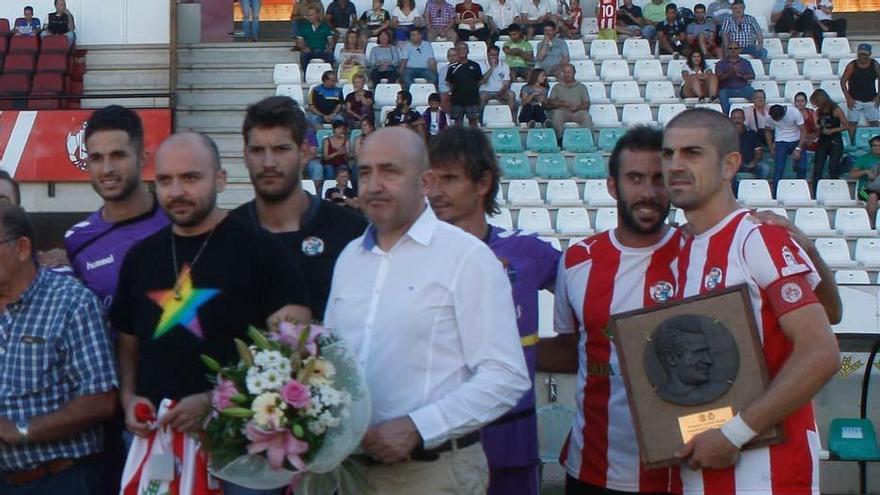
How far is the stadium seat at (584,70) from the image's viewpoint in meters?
19.4

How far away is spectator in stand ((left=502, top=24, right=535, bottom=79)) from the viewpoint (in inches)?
752

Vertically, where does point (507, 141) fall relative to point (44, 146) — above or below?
above

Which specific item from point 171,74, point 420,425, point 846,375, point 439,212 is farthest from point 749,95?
point 420,425

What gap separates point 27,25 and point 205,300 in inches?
682

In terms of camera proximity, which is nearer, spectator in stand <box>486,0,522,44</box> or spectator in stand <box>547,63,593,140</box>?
spectator in stand <box>547,63,593,140</box>

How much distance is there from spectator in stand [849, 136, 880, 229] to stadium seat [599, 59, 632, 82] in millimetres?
3744

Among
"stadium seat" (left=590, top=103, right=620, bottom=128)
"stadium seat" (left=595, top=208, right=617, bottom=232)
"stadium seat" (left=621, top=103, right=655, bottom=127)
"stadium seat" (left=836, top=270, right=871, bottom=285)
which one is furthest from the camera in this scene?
"stadium seat" (left=590, top=103, right=620, bottom=128)

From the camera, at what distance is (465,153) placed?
189 inches

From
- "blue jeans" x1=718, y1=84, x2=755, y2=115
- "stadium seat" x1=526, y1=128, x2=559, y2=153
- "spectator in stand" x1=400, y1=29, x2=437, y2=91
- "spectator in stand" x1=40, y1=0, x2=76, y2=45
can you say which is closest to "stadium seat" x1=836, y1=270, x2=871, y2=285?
"blue jeans" x1=718, y1=84, x2=755, y2=115

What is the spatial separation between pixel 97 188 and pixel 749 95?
14.8 meters

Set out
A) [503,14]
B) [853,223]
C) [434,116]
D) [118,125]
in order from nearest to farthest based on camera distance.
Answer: [118,125] → [853,223] → [434,116] → [503,14]

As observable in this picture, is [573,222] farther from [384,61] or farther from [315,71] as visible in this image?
[315,71]

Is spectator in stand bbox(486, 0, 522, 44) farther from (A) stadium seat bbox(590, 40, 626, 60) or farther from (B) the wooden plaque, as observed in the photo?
(B) the wooden plaque

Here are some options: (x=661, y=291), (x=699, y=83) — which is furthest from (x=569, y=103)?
(x=661, y=291)
